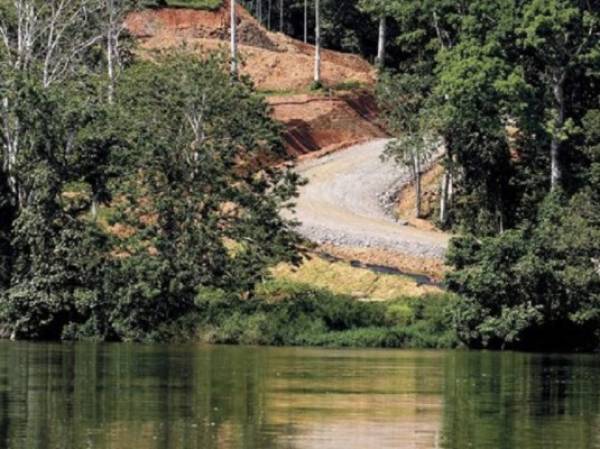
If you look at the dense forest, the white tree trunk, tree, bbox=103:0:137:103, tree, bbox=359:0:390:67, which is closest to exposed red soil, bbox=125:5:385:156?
tree, bbox=359:0:390:67

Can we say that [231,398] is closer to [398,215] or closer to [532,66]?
[532,66]

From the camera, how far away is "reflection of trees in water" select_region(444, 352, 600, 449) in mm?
28562

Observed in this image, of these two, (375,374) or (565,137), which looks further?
(565,137)

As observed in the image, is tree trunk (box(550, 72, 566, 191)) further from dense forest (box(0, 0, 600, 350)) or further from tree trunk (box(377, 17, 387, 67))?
tree trunk (box(377, 17, 387, 67))

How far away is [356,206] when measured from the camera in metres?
85.1

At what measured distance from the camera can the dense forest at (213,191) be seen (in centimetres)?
5706

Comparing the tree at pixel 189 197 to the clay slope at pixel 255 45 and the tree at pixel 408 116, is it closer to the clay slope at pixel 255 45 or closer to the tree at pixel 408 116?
the tree at pixel 408 116

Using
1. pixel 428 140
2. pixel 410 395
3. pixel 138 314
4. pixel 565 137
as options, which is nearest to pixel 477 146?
pixel 428 140

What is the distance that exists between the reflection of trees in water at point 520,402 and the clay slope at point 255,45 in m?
60.1

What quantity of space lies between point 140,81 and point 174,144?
3.10m

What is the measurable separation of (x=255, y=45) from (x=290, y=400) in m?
84.6

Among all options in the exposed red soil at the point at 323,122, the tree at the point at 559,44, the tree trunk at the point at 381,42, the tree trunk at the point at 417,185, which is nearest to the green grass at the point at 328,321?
the tree at the point at 559,44

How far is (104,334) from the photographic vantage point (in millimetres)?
58438

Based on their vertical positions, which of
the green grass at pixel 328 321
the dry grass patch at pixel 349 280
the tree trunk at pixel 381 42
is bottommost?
the green grass at pixel 328 321
